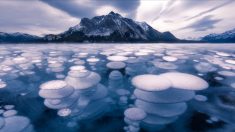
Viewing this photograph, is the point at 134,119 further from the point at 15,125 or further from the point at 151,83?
the point at 15,125

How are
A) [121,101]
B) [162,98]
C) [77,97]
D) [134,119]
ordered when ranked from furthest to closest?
1. [121,101]
2. [77,97]
3. [162,98]
4. [134,119]

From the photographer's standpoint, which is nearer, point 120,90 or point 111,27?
point 120,90

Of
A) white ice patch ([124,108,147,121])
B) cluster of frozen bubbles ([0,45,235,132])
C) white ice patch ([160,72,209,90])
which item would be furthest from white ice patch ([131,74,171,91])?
white ice patch ([124,108,147,121])

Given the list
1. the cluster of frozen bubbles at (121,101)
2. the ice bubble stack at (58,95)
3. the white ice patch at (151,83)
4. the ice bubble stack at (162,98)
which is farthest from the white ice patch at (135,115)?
the ice bubble stack at (58,95)

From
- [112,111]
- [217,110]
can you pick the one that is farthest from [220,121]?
[112,111]

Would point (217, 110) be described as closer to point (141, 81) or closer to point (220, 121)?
point (220, 121)

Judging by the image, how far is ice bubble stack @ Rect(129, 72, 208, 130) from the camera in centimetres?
296

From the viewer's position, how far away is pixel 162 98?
3.25m

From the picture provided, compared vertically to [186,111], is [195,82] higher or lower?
higher

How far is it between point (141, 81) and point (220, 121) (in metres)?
1.68

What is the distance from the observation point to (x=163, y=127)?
282 centimetres

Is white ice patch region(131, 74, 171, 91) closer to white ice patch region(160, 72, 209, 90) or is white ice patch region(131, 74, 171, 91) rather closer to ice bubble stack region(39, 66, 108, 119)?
white ice patch region(160, 72, 209, 90)

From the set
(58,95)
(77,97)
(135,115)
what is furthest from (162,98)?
(58,95)

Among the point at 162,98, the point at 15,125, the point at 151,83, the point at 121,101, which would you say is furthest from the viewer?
the point at 121,101
